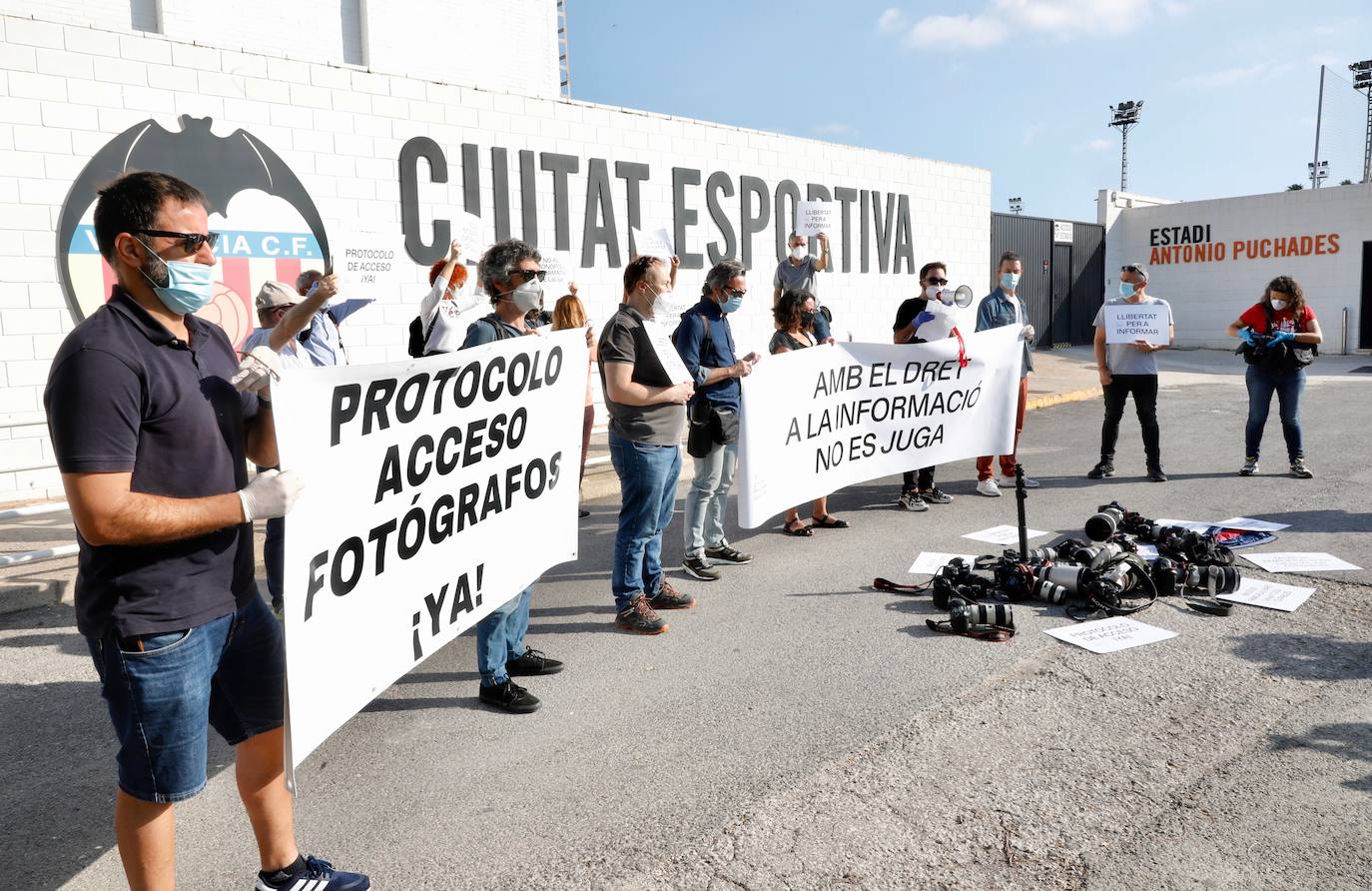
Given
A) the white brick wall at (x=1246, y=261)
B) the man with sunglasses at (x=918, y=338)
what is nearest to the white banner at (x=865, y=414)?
the man with sunglasses at (x=918, y=338)

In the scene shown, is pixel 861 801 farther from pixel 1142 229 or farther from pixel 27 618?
pixel 1142 229

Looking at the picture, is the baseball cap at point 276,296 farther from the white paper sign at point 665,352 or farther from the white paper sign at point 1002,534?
the white paper sign at point 1002,534

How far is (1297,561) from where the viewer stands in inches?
241

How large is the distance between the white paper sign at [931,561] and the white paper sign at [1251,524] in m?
2.17

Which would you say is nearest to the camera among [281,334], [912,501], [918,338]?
[281,334]

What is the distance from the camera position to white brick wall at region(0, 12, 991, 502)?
8.39m

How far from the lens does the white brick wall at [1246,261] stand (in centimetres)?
2339

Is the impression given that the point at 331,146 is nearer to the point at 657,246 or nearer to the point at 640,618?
the point at 657,246

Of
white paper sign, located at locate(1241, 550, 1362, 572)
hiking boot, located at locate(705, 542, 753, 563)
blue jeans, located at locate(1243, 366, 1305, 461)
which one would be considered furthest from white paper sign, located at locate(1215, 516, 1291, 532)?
hiking boot, located at locate(705, 542, 753, 563)

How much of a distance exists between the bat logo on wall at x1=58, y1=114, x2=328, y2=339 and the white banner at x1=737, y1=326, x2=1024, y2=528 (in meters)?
5.46

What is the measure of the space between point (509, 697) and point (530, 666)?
0.44 metres

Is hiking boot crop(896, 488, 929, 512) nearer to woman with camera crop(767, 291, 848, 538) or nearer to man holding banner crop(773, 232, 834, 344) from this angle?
woman with camera crop(767, 291, 848, 538)

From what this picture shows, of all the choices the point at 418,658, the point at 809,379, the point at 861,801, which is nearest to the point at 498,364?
the point at 418,658

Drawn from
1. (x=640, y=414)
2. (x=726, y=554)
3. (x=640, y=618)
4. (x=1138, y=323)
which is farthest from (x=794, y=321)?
(x=1138, y=323)
